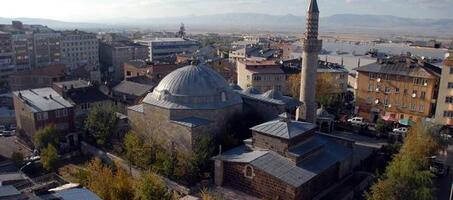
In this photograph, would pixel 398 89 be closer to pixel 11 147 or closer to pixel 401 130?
pixel 401 130

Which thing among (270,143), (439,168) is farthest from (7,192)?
(439,168)

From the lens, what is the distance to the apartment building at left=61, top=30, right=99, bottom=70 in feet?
293

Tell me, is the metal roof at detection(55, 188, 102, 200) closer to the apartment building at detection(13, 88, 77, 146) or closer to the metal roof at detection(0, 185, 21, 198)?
the metal roof at detection(0, 185, 21, 198)

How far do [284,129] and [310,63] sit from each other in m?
10.9

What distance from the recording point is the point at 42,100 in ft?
130

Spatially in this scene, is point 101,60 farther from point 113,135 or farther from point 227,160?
point 227,160

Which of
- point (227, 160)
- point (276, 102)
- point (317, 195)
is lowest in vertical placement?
point (317, 195)

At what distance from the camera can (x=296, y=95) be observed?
49906 millimetres

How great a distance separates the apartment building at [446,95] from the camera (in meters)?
39.4

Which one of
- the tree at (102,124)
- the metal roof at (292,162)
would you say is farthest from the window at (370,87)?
the tree at (102,124)

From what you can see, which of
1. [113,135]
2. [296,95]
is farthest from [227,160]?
[296,95]

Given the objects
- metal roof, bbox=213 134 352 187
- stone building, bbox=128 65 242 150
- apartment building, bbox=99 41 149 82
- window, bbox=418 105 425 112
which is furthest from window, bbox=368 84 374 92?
apartment building, bbox=99 41 149 82

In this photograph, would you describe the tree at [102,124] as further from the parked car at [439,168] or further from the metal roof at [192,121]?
the parked car at [439,168]

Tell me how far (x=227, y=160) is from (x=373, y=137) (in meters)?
20.1
